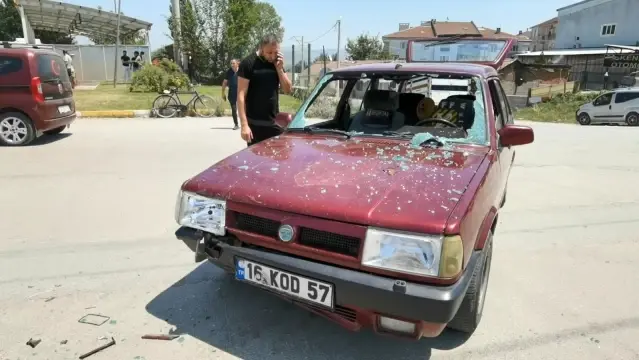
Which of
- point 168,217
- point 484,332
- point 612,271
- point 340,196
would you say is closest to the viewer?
point 340,196

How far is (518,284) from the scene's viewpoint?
325 centimetres

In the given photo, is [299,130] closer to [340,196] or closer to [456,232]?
[340,196]

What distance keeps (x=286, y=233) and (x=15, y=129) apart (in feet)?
25.9

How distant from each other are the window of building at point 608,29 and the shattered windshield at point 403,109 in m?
40.5

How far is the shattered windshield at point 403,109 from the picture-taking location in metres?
3.29

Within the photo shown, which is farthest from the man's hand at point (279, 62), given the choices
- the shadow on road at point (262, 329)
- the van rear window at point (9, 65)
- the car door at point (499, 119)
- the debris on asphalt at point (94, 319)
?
the van rear window at point (9, 65)

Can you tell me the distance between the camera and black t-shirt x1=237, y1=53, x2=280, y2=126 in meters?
4.32

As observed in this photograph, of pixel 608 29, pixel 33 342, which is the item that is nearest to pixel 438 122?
pixel 33 342

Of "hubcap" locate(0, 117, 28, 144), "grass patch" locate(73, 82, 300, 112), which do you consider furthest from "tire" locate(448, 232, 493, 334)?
"grass patch" locate(73, 82, 300, 112)

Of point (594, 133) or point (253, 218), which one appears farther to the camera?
point (594, 133)

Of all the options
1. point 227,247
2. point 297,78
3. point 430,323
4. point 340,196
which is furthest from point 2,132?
point 297,78

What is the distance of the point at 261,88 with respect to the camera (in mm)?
4387

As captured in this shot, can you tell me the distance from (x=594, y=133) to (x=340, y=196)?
477 inches

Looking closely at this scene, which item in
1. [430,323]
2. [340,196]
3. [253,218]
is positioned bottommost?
[430,323]
